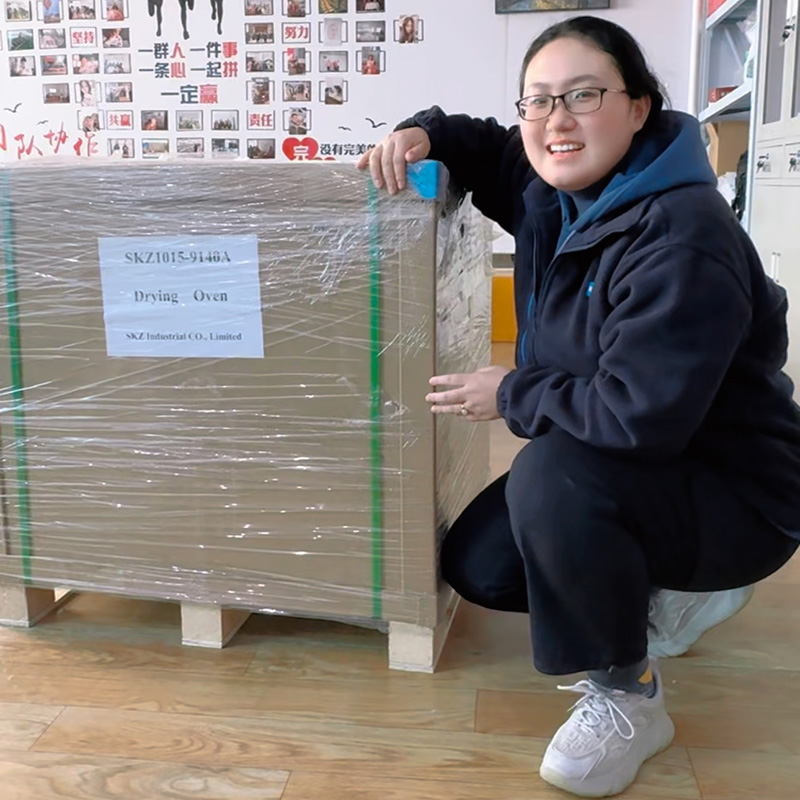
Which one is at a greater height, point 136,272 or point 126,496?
point 136,272

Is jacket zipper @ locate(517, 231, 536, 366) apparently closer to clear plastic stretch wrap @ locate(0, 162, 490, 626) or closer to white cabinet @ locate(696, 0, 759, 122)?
clear plastic stretch wrap @ locate(0, 162, 490, 626)

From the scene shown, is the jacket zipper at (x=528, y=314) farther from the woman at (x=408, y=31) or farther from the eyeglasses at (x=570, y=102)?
the woman at (x=408, y=31)

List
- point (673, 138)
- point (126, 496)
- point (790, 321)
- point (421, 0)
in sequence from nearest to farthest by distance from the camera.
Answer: point (673, 138) < point (126, 496) < point (790, 321) < point (421, 0)

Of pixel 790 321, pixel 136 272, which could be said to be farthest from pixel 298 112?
pixel 136 272

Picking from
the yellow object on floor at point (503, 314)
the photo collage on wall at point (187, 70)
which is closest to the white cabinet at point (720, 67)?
the yellow object on floor at point (503, 314)

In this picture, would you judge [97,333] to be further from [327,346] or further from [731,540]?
[731,540]

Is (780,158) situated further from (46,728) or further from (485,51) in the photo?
(46,728)

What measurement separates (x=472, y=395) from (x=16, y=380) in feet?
2.15

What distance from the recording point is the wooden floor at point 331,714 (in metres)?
0.97

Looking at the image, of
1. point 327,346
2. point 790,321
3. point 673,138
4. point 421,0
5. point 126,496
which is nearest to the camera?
point 673,138

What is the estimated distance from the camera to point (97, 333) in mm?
1213

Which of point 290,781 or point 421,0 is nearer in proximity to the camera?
point 290,781

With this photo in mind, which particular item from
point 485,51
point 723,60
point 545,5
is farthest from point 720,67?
point 485,51

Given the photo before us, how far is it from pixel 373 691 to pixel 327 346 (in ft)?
1.48
